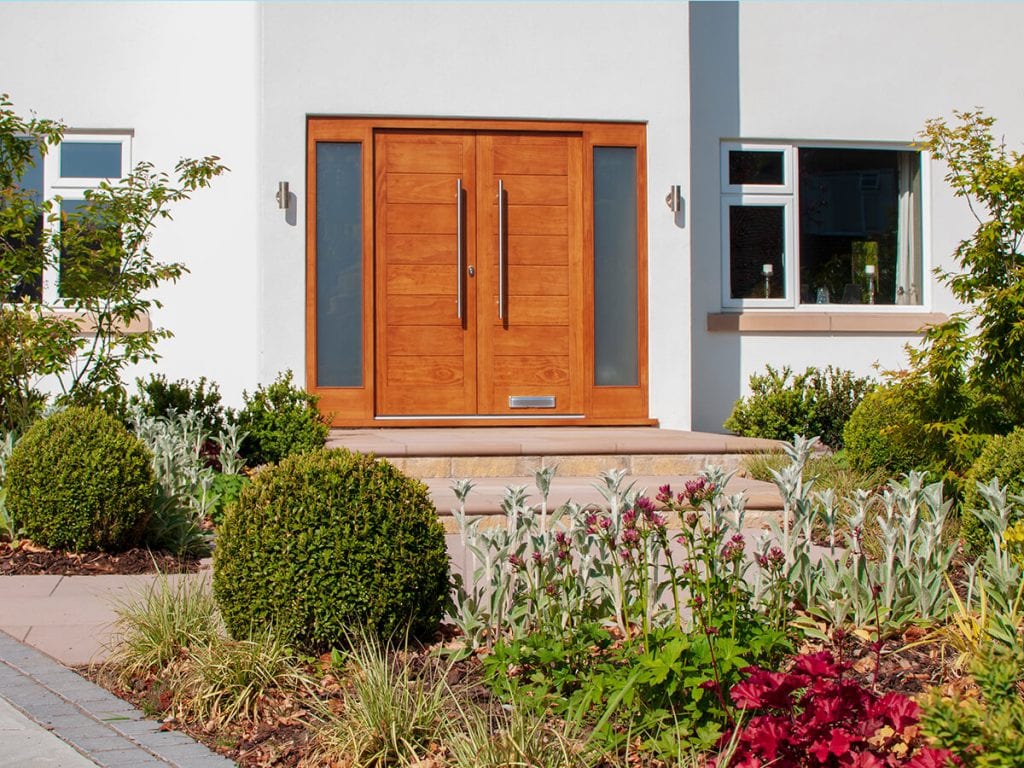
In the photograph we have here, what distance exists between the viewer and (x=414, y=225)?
10484 millimetres

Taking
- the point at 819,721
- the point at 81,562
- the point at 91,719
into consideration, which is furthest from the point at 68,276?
the point at 819,721

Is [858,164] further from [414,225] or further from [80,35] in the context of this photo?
[80,35]

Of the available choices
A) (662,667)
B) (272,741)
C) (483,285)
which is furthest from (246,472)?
(662,667)

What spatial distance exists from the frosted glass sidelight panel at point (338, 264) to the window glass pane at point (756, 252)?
3.79m

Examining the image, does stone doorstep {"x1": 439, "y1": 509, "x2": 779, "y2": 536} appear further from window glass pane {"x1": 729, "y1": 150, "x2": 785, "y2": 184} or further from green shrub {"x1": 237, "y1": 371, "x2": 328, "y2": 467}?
window glass pane {"x1": 729, "y1": 150, "x2": 785, "y2": 184}

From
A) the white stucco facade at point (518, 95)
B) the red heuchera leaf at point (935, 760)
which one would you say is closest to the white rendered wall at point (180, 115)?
the white stucco facade at point (518, 95)

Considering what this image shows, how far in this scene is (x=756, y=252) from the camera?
11672 millimetres

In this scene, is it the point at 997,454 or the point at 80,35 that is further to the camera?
the point at 80,35

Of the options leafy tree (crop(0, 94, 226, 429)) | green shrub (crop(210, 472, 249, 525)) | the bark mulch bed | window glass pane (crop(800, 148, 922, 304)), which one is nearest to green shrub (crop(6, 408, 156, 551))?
the bark mulch bed

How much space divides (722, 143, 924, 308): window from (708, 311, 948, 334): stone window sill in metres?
0.28

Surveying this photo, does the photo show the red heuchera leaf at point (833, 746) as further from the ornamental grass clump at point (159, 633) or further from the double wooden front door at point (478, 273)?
the double wooden front door at point (478, 273)

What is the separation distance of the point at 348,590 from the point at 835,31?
948cm

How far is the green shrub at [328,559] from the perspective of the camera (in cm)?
425

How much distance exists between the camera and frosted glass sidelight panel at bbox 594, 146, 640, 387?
10.7 metres
